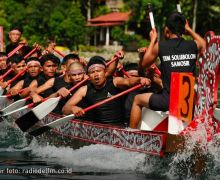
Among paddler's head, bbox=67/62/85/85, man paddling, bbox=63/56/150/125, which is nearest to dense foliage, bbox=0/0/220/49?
paddler's head, bbox=67/62/85/85

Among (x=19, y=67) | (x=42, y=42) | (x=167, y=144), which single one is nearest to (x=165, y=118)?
(x=167, y=144)

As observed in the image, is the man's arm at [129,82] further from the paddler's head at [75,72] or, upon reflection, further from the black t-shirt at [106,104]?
the paddler's head at [75,72]

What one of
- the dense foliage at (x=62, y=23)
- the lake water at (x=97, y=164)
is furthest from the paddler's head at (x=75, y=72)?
the dense foliage at (x=62, y=23)

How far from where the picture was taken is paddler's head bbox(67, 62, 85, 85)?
10.1m

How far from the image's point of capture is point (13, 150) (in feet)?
34.5

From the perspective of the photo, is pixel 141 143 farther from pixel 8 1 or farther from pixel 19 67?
pixel 8 1

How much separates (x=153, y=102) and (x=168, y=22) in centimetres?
109

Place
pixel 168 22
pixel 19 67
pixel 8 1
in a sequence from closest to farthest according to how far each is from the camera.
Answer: pixel 168 22, pixel 19 67, pixel 8 1

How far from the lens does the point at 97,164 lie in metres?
8.80

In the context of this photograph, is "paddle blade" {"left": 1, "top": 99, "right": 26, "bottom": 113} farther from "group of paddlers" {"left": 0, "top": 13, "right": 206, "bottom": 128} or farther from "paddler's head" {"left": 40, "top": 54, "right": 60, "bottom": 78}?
"paddler's head" {"left": 40, "top": 54, "right": 60, "bottom": 78}

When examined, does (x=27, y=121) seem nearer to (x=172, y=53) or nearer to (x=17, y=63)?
(x=172, y=53)

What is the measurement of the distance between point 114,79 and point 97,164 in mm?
1432

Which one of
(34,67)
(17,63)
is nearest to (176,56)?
(34,67)

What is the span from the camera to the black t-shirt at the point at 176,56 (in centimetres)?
786
